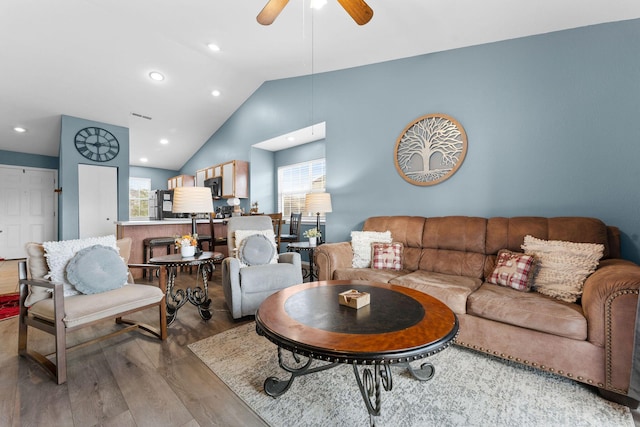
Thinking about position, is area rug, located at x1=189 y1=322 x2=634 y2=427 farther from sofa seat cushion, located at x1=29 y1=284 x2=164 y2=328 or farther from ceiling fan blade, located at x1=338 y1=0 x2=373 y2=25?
ceiling fan blade, located at x1=338 y1=0 x2=373 y2=25

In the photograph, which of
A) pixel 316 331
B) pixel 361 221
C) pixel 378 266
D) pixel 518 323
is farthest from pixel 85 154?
pixel 518 323

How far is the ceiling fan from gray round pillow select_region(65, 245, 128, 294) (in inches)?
85.0

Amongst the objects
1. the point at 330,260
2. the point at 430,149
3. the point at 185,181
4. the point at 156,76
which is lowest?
the point at 330,260

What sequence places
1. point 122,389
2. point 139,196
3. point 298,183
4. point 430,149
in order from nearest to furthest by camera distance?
point 122,389 < point 430,149 < point 298,183 < point 139,196

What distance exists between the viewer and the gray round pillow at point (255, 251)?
2867 mm

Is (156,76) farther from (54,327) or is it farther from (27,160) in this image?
(27,160)

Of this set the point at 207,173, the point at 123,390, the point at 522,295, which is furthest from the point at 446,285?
the point at 207,173

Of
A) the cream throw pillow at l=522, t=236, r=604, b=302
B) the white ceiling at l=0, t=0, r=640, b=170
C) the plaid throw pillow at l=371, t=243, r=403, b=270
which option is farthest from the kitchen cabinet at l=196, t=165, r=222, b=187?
the cream throw pillow at l=522, t=236, r=604, b=302

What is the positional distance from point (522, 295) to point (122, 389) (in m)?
2.71

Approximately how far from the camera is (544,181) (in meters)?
2.61

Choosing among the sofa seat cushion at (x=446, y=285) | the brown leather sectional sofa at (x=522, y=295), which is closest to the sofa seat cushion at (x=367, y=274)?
the brown leather sectional sofa at (x=522, y=295)

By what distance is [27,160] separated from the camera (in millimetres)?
6547

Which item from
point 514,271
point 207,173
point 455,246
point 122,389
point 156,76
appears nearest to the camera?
point 122,389

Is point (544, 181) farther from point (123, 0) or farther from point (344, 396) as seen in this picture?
point (123, 0)
